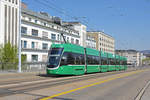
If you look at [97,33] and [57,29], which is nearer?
[57,29]

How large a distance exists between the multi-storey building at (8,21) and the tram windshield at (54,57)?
1076 inches

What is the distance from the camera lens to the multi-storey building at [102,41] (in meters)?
107

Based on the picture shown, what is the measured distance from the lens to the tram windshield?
2297 cm

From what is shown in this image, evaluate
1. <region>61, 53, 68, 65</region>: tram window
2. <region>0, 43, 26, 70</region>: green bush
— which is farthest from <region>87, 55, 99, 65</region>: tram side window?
<region>0, 43, 26, 70</region>: green bush

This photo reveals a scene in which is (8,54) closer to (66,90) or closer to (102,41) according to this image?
(66,90)

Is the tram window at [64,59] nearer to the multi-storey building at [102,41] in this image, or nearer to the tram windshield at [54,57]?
the tram windshield at [54,57]

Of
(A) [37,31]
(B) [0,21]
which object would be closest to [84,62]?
(B) [0,21]

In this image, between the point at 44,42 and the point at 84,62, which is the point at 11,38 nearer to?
the point at 44,42

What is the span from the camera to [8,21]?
49.9 metres

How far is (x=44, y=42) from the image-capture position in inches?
2377

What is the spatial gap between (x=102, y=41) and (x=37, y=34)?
58739 mm

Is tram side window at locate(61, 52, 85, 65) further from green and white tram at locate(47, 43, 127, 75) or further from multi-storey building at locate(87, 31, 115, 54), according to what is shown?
multi-storey building at locate(87, 31, 115, 54)

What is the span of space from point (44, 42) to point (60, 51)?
37379 millimetres

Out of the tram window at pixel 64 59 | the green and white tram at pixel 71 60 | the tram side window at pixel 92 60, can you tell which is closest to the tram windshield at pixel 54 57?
the green and white tram at pixel 71 60
